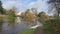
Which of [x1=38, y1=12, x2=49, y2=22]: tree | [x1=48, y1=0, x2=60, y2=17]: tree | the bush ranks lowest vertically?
→ the bush

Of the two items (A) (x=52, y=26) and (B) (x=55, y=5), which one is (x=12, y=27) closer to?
(A) (x=52, y=26)

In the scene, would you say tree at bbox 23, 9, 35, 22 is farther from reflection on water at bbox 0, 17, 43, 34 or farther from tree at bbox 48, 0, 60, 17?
tree at bbox 48, 0, 60, 17

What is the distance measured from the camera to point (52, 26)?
221 centimetres

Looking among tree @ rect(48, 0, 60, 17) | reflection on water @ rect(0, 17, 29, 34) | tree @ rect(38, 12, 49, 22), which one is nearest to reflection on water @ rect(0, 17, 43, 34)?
reflection on water @ rect(0, 17, 29, 34)

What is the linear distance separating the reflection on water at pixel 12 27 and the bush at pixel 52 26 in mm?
333

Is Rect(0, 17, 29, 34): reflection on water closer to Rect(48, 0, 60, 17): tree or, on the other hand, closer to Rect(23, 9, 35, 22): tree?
Rect(23, 9, 35, 22): tree

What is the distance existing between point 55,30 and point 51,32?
74 millimetres

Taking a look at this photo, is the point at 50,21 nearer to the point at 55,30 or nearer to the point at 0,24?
the point at 55,30

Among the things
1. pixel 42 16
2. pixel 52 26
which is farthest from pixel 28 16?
pixel 52 26

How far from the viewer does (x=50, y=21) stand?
7.28ft

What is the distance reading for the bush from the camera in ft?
7.22

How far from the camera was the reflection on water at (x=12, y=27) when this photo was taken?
2203 mm

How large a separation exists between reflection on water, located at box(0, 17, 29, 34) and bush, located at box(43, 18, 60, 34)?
33 cm

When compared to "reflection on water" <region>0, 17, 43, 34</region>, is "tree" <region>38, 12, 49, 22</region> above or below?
above
